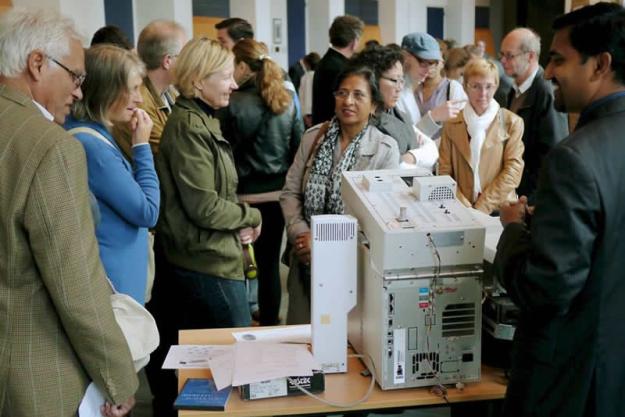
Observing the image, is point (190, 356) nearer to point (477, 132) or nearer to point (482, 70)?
point (477, 132)

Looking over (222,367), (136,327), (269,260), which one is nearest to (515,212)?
(222,367)

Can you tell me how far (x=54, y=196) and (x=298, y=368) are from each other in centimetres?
70

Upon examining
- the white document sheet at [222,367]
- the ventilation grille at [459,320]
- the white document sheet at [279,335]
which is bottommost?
the white document sheet at [279,335]

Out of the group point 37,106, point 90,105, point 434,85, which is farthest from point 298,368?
point 434,85

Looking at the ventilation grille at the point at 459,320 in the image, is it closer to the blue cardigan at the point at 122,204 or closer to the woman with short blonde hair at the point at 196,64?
the blue cardigan at the point at 122,204

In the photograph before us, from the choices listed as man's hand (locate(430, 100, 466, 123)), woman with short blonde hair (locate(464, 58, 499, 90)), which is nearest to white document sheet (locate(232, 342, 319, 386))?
man's hand (locate(430, 100, 466, 123))

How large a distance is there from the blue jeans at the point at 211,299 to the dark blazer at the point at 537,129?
1690 millimetres

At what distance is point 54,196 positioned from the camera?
4.17ft

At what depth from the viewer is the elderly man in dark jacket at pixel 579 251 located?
1267 millimetres

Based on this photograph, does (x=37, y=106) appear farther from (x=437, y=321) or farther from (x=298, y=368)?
(x=437, y=321)

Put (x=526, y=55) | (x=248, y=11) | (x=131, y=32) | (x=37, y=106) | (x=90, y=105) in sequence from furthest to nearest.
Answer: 1. (x=248, y=11)
2. (x=131, y=32)
3. (x=526, y=55)
4. (x=90, y=105)
5. (x=37, y=106)

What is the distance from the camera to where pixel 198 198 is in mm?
2342

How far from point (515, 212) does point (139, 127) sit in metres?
1.17

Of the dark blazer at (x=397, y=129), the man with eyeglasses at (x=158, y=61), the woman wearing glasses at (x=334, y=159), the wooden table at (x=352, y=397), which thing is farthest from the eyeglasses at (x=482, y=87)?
the wooden table at (x=352, y=397)
